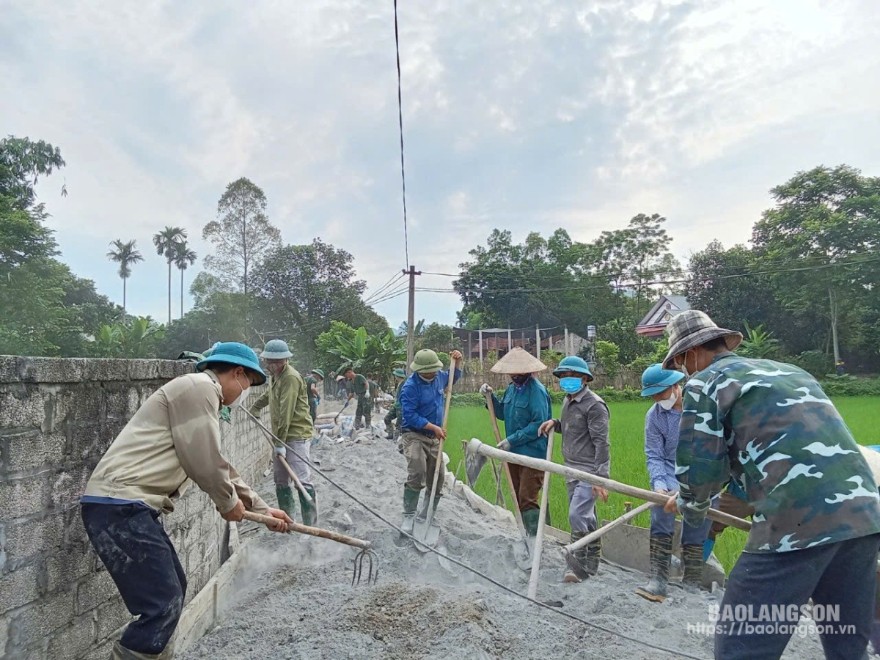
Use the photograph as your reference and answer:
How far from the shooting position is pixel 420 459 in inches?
202

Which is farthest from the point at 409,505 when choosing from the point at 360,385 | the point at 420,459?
the point at 360,385

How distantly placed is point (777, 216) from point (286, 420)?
33.1 meters

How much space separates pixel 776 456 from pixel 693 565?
7.84ft

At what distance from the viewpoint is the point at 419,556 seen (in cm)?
452

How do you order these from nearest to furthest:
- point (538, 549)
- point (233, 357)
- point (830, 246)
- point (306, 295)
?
point (233, 357)
point (538, 549)
point (830, 246)
point (306, 295)

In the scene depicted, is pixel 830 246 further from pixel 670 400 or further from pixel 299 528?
pixel 299 528

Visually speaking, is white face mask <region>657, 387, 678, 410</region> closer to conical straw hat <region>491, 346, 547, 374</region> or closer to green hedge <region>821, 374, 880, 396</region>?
conical straw hat <region>491, 346, 547, 374</region>

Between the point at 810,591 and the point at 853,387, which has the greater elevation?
the point at 810,591

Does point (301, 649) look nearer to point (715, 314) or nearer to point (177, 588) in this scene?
point (177, 588)

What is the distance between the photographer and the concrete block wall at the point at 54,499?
1.96 metres

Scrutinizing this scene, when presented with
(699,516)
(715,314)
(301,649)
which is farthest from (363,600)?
(715,314)

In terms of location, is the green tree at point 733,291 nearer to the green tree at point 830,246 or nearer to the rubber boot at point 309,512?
the green tree at point 830,246

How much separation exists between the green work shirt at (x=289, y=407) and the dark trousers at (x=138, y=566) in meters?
2.98

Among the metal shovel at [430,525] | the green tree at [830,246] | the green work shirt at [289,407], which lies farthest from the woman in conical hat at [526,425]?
the green tree at [830,246]
